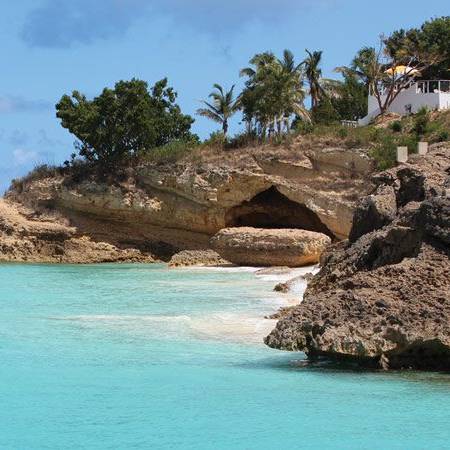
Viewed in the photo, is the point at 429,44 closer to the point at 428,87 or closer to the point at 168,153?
the point at 428,87

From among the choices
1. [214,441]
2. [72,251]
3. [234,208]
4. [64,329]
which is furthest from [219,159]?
[214,441]

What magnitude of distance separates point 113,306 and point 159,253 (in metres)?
21.4

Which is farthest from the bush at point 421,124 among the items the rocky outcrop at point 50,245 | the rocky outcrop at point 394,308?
the rocky outcrop at point 394,308

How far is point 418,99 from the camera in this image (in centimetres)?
4456

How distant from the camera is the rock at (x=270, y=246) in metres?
31.4

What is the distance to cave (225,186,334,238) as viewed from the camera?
39125mm

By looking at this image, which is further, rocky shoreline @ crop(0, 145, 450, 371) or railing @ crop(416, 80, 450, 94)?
railing @ crop(416, 80, 450, 94)

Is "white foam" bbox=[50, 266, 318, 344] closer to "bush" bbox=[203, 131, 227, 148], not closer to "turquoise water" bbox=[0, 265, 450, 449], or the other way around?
"turquoise water" bbox=[0, 265, 450, 449]

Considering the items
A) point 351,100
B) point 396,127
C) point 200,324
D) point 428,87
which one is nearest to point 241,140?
point 396,127

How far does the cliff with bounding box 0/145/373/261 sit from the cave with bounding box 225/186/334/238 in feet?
0.15

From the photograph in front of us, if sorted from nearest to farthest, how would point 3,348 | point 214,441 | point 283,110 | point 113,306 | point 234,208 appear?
1. point 214,441
2. point 3,348
3. point 113,306
4. point 234,208
5. point 283,110

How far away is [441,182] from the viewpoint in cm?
1333

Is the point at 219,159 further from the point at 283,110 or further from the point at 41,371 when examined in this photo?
the point at 41,371

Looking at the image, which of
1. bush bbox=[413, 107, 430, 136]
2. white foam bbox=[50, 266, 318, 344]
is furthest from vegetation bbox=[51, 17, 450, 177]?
white foam bbox=[50, 266, 318, 344]
